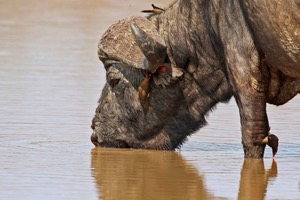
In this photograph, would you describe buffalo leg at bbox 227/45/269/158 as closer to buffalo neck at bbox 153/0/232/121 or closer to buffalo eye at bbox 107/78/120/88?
buffalo neck at bbox 153/0/232/121

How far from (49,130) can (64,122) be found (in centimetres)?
56

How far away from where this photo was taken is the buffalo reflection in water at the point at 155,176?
34.6 ft

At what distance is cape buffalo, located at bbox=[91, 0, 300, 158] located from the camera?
39.0 feet

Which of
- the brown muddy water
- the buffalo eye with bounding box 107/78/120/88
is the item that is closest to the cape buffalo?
the buffalo eye with bounding box 107/78/120/88

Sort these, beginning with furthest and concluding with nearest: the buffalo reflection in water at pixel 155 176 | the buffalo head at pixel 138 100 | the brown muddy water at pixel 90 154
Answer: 1. the buffalo head at pixel 138 100
2. the brown muddy water at pixel 90 154
3. the buffalo reflection in water at pixel 155 176

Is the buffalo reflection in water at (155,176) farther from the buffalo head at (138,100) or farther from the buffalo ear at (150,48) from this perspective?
the buffalo ear at (150,48)

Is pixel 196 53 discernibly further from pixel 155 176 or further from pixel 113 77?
pixel 155 176

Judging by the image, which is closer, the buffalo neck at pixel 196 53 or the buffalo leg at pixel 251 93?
the buffalo leg at pixel 251 93

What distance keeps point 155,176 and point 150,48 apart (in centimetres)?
167

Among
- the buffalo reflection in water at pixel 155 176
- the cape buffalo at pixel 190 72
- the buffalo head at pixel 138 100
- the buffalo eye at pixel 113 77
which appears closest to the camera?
the buffalo reflection in water at pixel 155 176

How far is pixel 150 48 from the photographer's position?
12602 mm

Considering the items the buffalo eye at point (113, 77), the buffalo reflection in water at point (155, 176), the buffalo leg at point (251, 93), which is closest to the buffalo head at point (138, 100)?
the buffalo eye at point (113, 77)

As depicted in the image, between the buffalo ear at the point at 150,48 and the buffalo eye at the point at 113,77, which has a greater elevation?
the buffalo ear at the point at 150,48

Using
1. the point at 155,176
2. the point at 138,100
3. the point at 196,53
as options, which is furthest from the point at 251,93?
the point at 138,100
